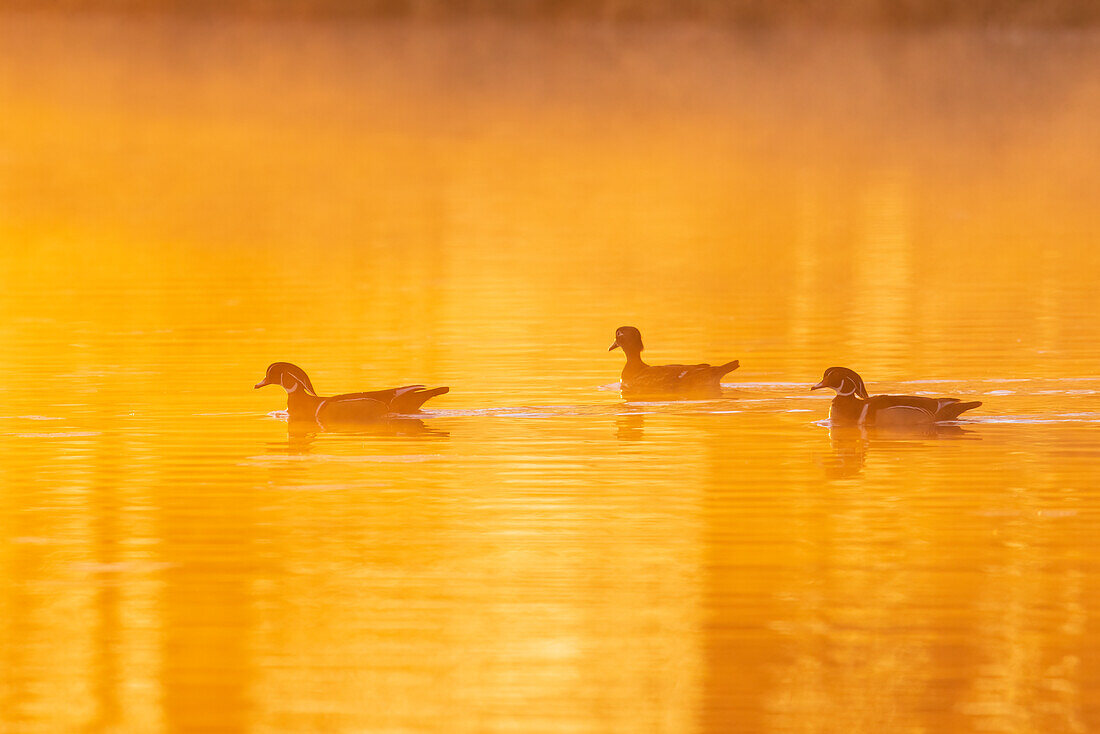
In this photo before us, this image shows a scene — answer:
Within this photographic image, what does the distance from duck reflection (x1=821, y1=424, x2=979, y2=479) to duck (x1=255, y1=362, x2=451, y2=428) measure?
2720mm

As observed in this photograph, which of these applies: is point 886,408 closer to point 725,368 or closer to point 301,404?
point 725,368

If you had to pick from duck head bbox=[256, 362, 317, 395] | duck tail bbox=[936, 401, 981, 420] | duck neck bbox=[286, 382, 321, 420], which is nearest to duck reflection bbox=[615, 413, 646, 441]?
duck tail bbox=[936, 401, 981, 420]

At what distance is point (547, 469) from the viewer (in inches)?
648

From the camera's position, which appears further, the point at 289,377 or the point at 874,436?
the point at 289,377

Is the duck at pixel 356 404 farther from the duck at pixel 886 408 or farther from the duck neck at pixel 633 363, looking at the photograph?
the duck at pixel 886 408

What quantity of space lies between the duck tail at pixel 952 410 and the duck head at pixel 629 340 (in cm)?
355

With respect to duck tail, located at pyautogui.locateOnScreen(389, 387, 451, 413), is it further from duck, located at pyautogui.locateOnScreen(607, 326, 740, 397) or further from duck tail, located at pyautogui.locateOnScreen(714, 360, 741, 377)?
duck tail, located at pyautogui.locateOnScreen(714, 360, 741, 377)

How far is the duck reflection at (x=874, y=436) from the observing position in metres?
17.2

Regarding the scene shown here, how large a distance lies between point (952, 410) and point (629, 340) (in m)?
3.85

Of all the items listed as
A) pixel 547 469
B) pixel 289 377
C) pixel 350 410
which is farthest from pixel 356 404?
pixel 547 469

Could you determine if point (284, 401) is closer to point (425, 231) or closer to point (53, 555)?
point (53, 555)

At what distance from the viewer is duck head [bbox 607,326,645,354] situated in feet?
68.9

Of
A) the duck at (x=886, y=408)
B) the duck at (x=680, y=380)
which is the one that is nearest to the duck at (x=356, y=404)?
the duck at (x=680, y=380)

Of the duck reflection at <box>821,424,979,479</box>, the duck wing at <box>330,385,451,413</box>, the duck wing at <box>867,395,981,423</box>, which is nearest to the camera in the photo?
the duck reflection at <box>821,424,979,479</box>
